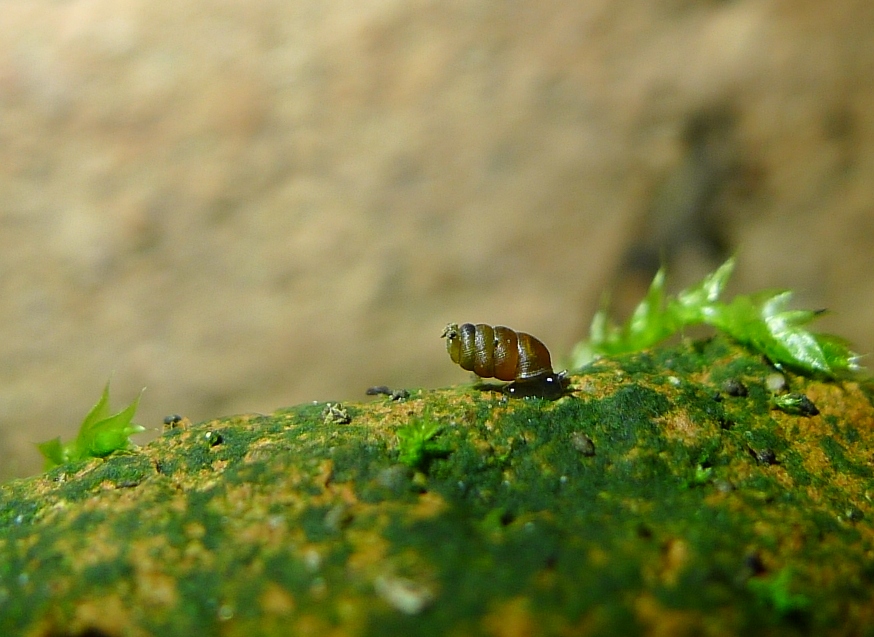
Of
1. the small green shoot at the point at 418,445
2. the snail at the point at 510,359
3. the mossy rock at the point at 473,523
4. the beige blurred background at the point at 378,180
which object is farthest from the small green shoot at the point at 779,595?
the beige blurred background at the point at 378,180

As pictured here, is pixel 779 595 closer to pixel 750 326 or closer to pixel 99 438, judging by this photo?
pixel 750 326

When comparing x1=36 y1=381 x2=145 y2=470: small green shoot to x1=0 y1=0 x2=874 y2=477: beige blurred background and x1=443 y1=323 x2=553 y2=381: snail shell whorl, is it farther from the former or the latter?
x1=0 y1=0 x2=874 y2=477: beige blurred background

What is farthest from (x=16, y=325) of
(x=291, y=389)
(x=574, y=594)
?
(x=574, y=594)

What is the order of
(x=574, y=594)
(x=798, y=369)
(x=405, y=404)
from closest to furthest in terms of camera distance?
(x=574, y=594) < (x=405, y=404) < (x=798, y=369)

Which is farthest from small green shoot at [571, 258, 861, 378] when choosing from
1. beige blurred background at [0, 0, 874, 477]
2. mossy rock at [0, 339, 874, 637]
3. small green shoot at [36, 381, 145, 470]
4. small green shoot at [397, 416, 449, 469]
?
small green shoot at [36, 381, 145, 470]

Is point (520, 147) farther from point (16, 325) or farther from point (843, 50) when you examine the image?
point (16, 325)

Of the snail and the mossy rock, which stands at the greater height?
the snail

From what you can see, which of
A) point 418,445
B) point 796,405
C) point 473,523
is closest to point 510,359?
point 418,445
